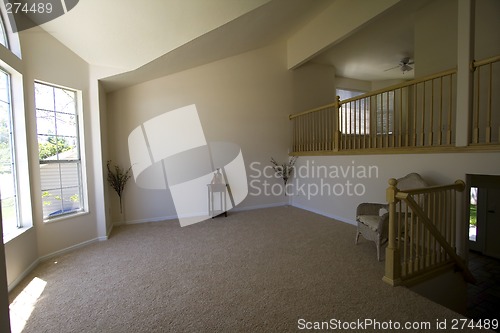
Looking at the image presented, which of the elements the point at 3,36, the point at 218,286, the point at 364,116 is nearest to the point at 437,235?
the point at 364,116

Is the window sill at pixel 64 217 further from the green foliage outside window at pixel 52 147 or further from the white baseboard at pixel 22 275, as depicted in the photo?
the green foliage outside window at pixel 52 147

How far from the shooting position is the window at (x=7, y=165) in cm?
255

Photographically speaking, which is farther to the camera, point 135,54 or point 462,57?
point 135,54

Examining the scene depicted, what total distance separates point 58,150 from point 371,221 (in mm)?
4292

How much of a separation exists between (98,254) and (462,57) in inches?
202

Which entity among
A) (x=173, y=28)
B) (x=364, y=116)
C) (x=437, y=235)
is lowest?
(x=437, y=235)

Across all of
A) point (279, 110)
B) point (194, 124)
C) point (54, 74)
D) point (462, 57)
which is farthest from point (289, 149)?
point (54, 74)

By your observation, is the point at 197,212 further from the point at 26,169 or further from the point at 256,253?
the point at 26,169

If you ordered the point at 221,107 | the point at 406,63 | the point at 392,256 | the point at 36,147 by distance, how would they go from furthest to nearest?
the point at 406,63 < the point at 221,107 < the point at 36,147 < the point at 392,256

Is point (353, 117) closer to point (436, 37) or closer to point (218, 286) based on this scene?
point (436, 37)

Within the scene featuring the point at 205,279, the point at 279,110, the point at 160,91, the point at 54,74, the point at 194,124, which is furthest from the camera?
the point at 279,110

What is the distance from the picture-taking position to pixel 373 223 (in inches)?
117

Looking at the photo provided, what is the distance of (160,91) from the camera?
465cm

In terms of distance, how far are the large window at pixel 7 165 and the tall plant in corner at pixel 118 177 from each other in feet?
5.22
